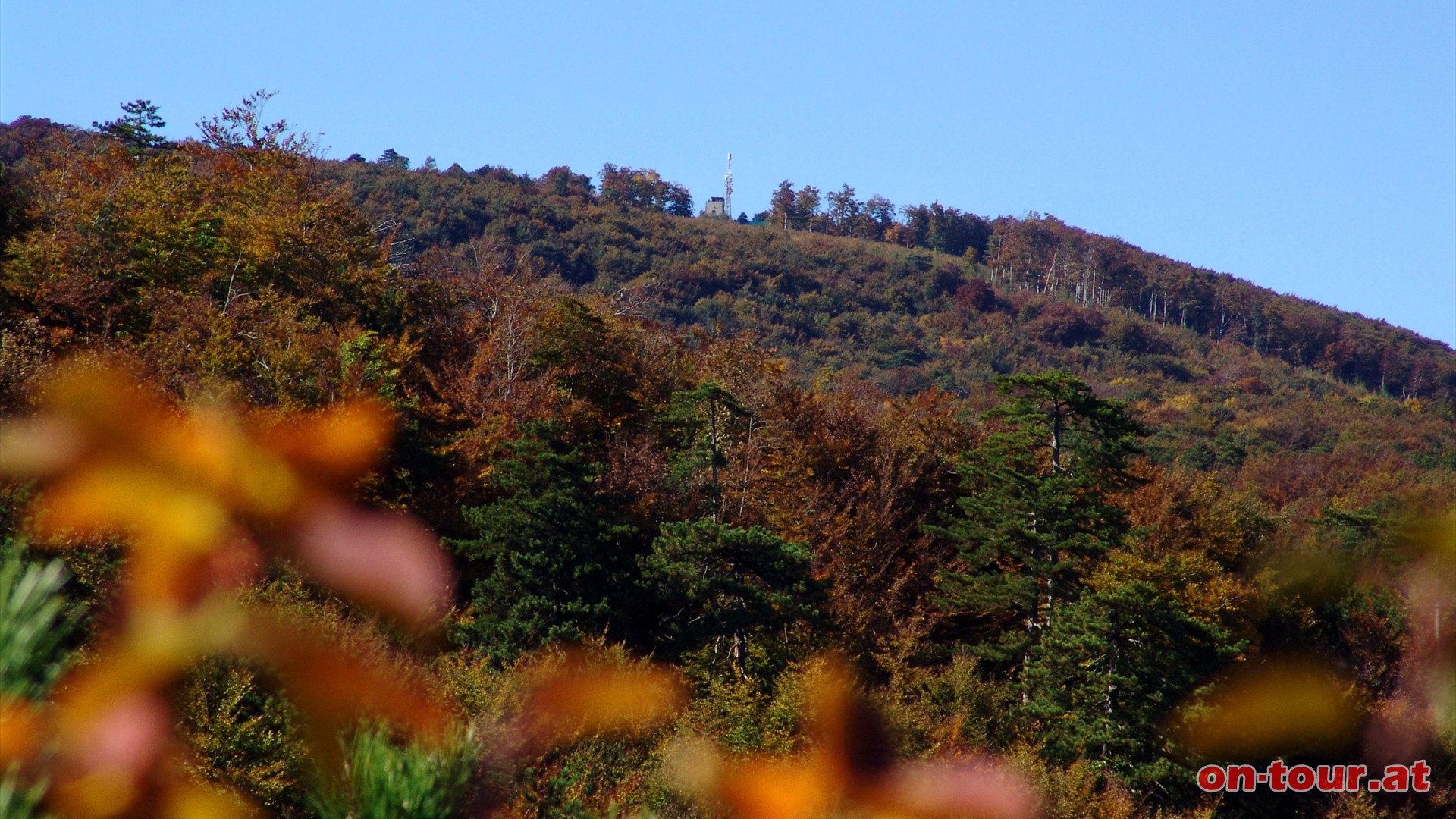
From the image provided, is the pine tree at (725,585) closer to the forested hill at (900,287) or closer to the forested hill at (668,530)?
the forested hill at (668,530)

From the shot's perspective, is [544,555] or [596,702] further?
[544,555]

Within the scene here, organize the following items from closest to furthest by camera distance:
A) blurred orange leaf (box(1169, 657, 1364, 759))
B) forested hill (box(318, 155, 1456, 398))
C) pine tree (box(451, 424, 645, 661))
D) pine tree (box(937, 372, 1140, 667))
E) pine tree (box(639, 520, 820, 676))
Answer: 1. pine tree (box(451, 424, 645, 661))
2. pine tree (box(639, 520, 820, 676))
3. blurred orange leaf (box(1169, 657, 1364, 759))
4. pine tree (box(937, 372, 1140, 667))
5. forested hill (box(318, 155, 1456, 398))

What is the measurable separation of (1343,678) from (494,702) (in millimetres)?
23512

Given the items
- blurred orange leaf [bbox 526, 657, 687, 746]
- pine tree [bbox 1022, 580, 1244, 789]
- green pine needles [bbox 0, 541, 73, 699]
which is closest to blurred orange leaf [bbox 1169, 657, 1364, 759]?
pine tree [bbox 1022, 580, 1244, 789]

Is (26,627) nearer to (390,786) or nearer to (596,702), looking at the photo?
(390,786)

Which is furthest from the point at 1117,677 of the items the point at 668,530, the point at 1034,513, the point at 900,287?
the point at 900,287

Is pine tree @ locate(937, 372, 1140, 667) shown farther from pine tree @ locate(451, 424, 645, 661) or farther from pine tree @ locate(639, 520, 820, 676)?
pine tree @ locate(451, 424, 645, 661)

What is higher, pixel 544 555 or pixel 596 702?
pixel 544 555

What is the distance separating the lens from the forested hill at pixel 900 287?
8400 centimetres

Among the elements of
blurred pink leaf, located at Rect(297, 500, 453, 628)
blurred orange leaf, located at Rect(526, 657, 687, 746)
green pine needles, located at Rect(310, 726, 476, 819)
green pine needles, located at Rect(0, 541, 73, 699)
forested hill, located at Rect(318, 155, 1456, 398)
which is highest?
forested hill, located at Rect(318, 155, 1456, 398)

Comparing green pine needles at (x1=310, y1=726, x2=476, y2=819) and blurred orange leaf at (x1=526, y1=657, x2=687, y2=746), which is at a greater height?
green pine needles at (x1=310, y1=726, x2=476, y2=819)

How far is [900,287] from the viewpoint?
3910 inches

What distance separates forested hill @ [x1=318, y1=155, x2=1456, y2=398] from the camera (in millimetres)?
84000

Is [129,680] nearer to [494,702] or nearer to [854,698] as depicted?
[494,702]
